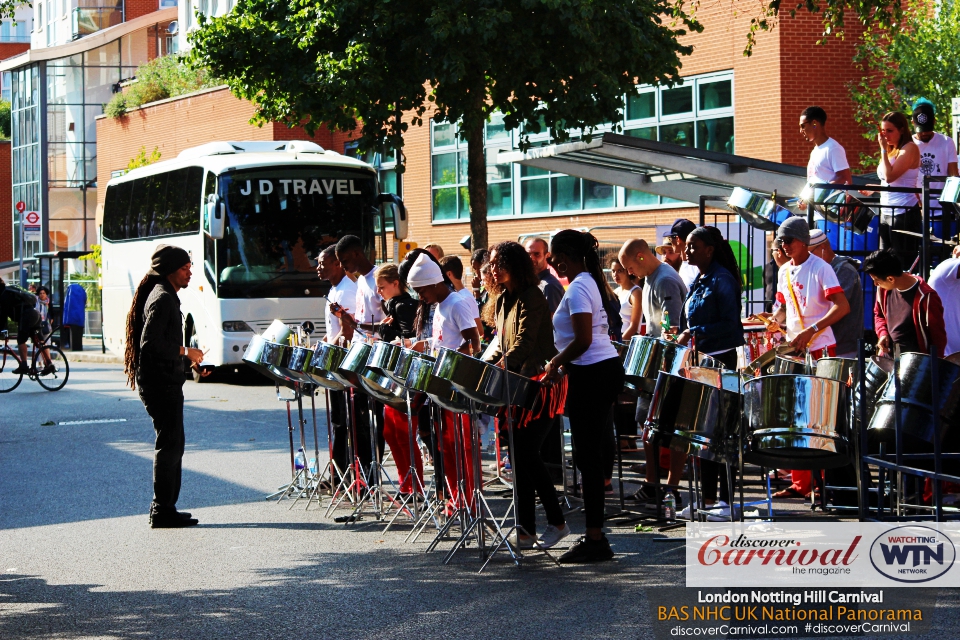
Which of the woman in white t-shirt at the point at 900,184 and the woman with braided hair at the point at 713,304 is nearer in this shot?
the woman with braided hair at the point at 713,304

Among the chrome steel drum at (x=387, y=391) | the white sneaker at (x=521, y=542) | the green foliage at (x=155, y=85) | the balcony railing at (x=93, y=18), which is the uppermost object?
the balcony railing at (x=93, y=18)

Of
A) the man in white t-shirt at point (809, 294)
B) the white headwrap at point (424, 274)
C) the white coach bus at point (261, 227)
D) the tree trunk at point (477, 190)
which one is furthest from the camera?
the white coach bus at point (261, 227)

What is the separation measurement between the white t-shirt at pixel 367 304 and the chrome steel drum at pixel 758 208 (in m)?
2.75

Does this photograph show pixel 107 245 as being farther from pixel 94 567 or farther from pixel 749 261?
pixel 94 567

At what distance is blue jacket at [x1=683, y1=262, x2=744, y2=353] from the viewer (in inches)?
312

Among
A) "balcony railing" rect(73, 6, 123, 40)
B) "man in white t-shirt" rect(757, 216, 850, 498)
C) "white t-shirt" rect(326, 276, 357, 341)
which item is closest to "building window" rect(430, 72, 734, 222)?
→ "white t-shirt" rect(326, 276, 357, 341)

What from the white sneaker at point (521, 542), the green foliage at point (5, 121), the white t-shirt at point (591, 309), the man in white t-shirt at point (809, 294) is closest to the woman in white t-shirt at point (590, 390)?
the white t-shirt at point (591, 309)

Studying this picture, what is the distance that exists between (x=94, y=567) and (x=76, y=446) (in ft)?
19.2

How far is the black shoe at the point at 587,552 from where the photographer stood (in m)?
6.81

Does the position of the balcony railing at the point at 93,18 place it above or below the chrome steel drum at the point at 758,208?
above

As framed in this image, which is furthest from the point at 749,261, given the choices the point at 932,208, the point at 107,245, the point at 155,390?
the point at 107,245

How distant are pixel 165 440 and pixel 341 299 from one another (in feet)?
6.49

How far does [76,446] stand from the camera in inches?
499

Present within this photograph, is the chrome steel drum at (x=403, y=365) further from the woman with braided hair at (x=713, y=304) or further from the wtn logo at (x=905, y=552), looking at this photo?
the wtn logo at (x=905, y=552)
